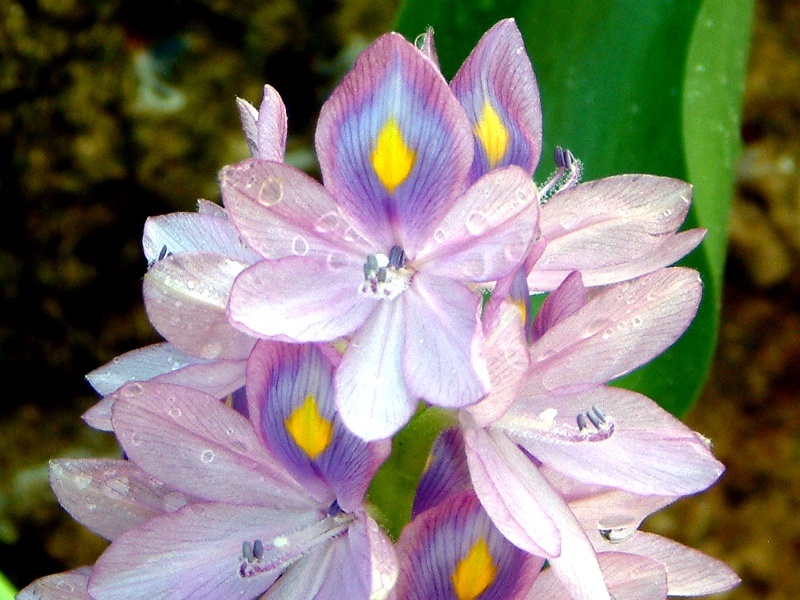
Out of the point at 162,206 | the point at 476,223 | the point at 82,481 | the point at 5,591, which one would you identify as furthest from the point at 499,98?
the point at 162,206

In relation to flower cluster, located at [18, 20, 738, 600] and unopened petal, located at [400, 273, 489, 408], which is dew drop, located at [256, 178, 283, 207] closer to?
flower cluster, located at [18, 20, 738, 600]

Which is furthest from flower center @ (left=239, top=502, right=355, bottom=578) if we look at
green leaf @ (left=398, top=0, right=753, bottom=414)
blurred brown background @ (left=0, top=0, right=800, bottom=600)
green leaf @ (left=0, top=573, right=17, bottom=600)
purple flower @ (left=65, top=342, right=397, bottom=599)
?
blurred brown background @ (left=0, top=0, right=800, bottom=600)

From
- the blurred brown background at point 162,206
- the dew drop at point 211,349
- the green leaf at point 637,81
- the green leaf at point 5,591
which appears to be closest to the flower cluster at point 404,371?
the dew drop at point 211,349

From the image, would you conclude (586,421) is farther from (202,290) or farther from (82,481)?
(82,481)

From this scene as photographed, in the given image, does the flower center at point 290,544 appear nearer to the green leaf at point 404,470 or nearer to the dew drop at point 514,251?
the green leaf at point 404,470

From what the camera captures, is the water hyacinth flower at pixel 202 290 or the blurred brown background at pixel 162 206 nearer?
the water hyacinth flower at pixel 202 290

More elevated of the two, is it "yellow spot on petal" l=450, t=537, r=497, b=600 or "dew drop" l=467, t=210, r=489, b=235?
"dew drop" l=467, t=210, r=489, b=235
